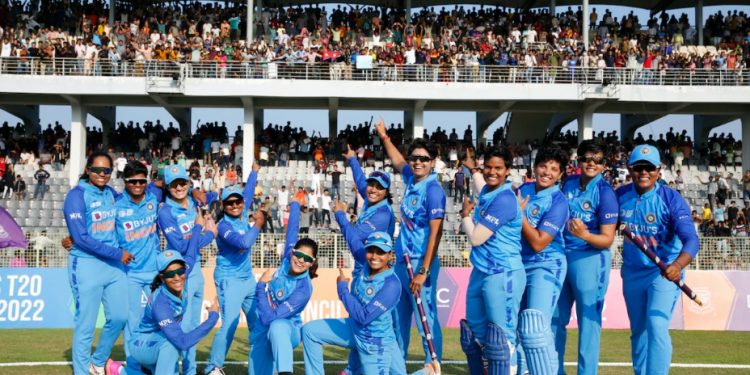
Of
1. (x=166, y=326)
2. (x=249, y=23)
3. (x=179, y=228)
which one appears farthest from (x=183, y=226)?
(x=249, y=23)

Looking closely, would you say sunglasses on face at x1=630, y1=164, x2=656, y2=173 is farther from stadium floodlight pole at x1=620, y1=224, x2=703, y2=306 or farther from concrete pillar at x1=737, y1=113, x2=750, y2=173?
concrete pillar at x1=737, y1=113, x2=750, y2=173

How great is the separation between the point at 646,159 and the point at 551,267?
52.7 inches

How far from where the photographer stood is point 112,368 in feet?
28.6

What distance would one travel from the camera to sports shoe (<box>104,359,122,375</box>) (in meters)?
8.51

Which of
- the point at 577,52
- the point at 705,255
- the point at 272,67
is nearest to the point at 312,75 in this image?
the point at 272,67

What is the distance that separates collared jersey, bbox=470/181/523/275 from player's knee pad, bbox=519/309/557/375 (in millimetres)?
524

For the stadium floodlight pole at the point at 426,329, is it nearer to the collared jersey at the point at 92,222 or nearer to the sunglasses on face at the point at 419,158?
the sunglasses on face at the point at 419,158

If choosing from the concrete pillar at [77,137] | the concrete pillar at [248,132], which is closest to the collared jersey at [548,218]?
the concrete pillar at [248,132]

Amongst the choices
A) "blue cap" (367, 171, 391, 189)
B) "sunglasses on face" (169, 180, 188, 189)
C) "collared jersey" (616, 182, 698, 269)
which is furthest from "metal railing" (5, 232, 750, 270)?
"collared jersey" (616, 182, 698, 269)

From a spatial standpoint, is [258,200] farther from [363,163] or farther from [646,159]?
[646,159]

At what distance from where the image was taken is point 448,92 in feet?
102

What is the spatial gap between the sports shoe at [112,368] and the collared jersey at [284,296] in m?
1.38

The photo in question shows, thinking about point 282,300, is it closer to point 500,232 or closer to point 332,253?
point 500,232

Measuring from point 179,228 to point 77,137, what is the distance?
24.7m
